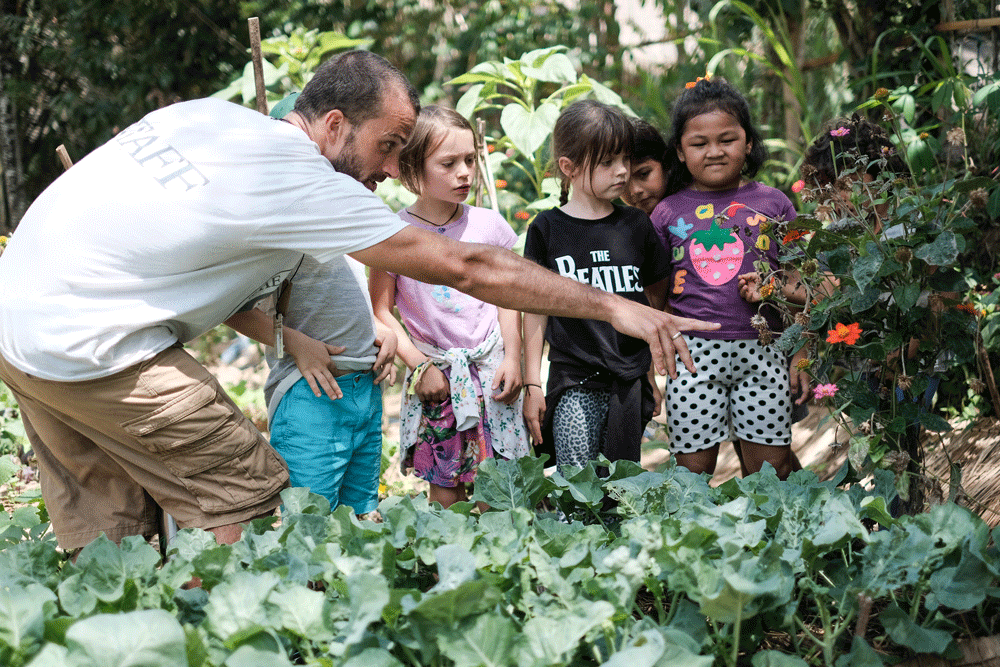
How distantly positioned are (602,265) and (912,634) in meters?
1.24

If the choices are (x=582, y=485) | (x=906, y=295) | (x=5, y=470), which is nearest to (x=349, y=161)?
(x=582, y=485)

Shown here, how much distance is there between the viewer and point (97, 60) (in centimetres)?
664

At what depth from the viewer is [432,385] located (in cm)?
238

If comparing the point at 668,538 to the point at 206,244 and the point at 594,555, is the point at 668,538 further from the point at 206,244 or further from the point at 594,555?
the point at 206,244

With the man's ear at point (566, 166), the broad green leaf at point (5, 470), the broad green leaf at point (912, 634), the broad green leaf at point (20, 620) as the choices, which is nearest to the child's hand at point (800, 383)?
the man's ear at point (566, 166)

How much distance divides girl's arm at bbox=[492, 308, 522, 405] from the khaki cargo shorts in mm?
707

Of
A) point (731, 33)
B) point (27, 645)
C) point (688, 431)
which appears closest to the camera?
point (27, 645)

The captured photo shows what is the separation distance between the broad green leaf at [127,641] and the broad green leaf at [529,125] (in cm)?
210

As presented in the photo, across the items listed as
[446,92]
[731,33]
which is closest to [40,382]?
[731,33]

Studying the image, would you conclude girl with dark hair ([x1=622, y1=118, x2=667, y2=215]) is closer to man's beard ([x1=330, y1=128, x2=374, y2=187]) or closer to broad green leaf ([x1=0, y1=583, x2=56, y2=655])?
man's beard ([x1=330, y1=128, x2=374, y2=187])

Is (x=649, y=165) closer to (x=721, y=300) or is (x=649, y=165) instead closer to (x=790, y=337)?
(x=721, y=300)

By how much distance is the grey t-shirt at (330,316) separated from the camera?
7.14ft

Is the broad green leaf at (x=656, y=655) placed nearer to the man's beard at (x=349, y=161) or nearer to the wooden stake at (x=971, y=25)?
the man's beard at (x=349, y=161)

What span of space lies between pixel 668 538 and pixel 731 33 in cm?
334
